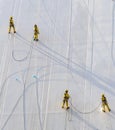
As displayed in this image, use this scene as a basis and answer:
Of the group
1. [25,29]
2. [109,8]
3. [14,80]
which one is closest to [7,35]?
[25,29]

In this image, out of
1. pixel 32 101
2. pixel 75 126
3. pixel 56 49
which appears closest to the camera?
pixel 75 126

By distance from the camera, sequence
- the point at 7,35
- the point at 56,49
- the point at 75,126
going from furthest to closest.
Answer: the point at 7,35
the point at 56,49
the point at 75,126

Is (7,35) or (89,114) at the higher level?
(7,35)

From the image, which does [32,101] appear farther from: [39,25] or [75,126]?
[39,25]

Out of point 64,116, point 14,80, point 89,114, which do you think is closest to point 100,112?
point 89,114

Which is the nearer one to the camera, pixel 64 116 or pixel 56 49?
pixel 64 116

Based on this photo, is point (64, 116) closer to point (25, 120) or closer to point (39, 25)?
point (25, 120)

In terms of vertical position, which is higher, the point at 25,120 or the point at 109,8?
the point at 109,8

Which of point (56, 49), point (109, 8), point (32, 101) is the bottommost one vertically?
point (32, 101)

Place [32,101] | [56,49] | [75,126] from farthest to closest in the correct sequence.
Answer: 1. [56,49]
2. [32,101]
3. [75,126]
